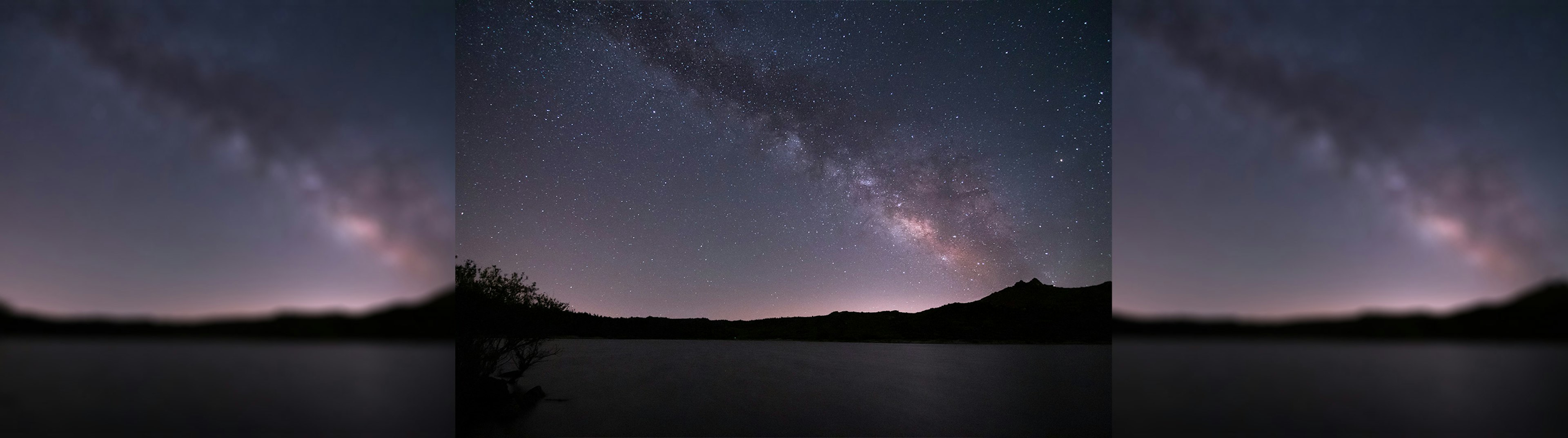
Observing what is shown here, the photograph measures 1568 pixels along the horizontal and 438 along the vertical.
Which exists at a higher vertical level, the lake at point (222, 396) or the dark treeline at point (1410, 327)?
the dark treeline at point (1410, 327)

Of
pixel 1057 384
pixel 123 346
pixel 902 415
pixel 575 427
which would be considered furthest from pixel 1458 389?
pixel 123 346

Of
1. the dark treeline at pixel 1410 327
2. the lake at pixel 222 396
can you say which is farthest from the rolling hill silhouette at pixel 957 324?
the dark treeline at pixel 1410 327

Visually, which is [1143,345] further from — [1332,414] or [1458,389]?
[1458,389]

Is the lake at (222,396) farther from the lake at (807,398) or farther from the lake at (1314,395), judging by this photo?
the lake at (1314,395)

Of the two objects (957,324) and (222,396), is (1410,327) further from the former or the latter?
(957,324)

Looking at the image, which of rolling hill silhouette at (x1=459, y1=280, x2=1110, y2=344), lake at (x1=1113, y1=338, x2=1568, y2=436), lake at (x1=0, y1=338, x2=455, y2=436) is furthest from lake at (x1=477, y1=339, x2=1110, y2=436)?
rolling hill silhouette at (x1=459, y1=280, x2=1110, y2=344)

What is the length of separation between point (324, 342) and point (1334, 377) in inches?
5410

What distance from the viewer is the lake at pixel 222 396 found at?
48.1ft

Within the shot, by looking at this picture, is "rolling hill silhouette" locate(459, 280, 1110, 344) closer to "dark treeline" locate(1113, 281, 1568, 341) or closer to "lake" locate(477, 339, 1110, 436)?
"lake" locate(477, 339, 1110, 436)

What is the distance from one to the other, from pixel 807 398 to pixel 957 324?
72860mm

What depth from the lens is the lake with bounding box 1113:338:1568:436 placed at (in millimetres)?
5297

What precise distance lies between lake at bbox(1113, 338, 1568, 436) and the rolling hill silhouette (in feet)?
127

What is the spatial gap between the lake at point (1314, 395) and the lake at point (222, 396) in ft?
26.9

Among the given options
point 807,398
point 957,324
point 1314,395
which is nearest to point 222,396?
point 807,398
